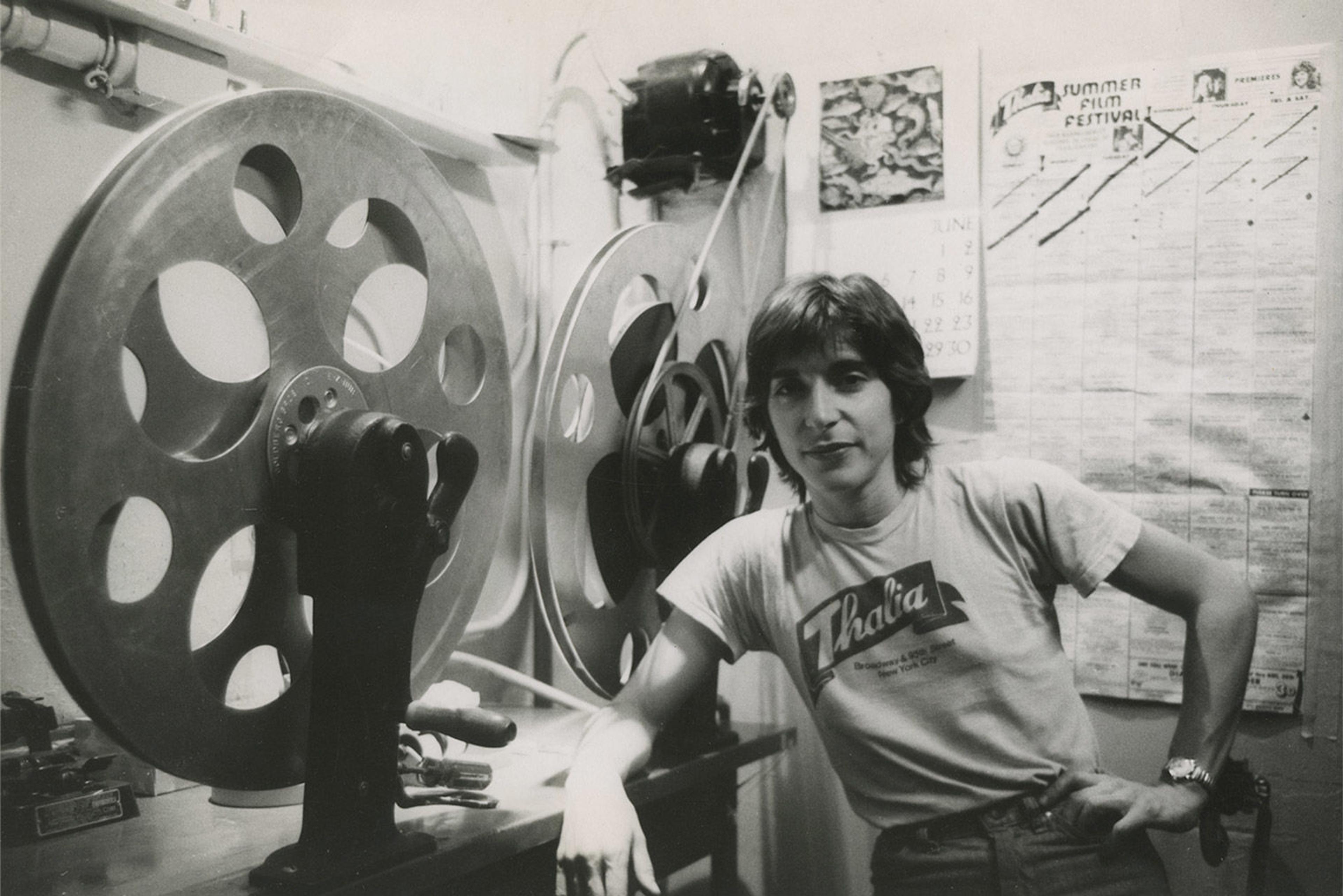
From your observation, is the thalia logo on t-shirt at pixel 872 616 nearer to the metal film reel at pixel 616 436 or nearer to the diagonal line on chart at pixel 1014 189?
the metal film reel at pixel 616 436

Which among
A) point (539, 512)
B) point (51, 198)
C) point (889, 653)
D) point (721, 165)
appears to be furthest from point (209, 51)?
point (889, 653)

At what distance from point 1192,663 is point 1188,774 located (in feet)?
0.37

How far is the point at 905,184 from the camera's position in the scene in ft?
4.94

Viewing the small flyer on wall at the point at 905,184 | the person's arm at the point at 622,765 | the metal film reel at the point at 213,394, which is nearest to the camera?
the metal film reel at the point at 213,394

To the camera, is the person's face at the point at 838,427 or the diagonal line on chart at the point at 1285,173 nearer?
the person's face at the point at 838,427

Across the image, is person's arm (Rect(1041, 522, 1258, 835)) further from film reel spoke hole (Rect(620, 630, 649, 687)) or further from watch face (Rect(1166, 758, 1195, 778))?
film reel spoke hole (Rect(620, 630, 649, 687))

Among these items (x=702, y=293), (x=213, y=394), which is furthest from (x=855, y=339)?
(x=213, y=394)

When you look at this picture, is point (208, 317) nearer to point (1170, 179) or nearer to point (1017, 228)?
point (1017, 228)

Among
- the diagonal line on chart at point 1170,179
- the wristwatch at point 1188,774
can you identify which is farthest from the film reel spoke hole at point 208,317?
the diagonal line on chart at point 1170,179

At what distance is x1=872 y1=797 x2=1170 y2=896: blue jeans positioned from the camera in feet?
3.47

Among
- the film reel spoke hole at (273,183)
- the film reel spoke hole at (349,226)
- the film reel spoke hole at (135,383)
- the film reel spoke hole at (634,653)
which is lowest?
the film reel spoke hole at (634,653)

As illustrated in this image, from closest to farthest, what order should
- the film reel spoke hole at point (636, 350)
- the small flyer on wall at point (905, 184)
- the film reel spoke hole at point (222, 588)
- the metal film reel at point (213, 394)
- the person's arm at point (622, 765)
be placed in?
the metal film reel at point (213, 394)
the person's arm at point (622, 765)
the film reel spoke hole at point (222, 588)
the film reel spoke hole at point (636, 350)
the small flyer on wall at point (905, 184)

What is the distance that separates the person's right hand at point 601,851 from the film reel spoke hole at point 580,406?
1.50 ft

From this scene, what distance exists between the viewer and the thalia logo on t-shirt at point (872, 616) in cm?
114
